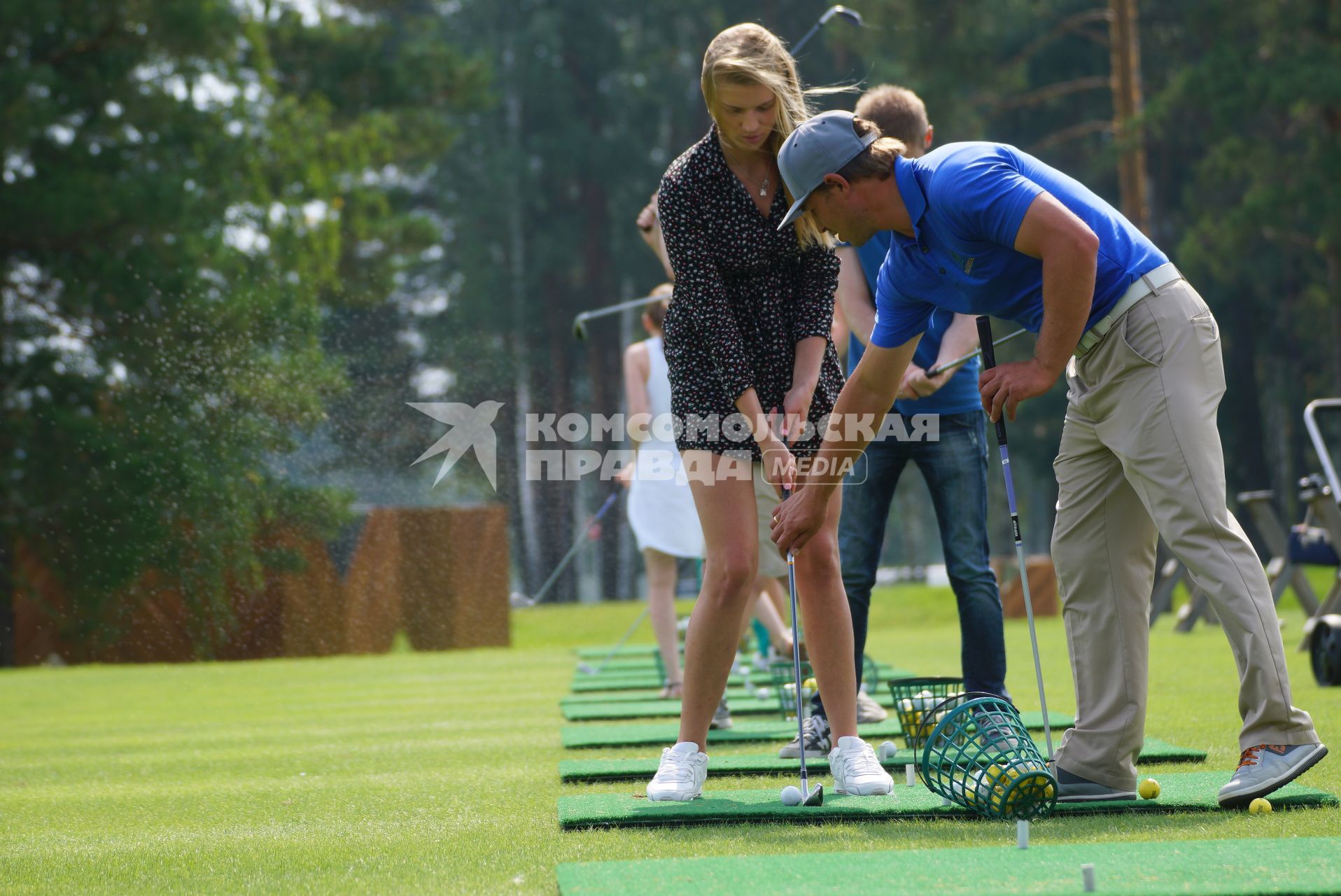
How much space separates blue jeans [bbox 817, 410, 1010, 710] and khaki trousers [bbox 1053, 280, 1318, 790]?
1.07m

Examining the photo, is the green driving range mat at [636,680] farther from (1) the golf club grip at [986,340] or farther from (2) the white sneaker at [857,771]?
(1) the golf club grip at [986,340]

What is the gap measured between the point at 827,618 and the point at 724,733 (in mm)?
1563

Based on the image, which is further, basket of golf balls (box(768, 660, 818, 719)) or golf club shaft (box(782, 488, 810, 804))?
basket of golf balls (box(768, 660, 818, 719))

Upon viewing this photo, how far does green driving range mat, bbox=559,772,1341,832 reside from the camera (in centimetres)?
345

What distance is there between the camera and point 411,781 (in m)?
4.57

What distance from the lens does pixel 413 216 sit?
2766cm

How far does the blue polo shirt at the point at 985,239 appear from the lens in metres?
3.31

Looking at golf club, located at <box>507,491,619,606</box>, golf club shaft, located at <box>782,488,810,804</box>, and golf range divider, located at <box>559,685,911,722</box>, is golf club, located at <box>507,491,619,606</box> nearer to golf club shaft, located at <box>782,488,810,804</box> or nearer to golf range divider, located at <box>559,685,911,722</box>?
golf range divider, located at <box>559,685,911,722</box>

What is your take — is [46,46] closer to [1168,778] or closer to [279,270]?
[279,270]

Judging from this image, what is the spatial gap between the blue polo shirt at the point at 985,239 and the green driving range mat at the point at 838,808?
3.83 feet

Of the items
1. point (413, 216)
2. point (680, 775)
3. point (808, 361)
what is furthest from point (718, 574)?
point (413, 216)

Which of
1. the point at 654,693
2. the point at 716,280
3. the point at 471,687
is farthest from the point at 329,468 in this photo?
the point at 716,280

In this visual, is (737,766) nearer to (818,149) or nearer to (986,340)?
(986,340)

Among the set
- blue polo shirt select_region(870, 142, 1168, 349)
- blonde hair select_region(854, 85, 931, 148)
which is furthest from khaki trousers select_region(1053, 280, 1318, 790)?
blonde hair select_region(854, 85, 931, 148)
